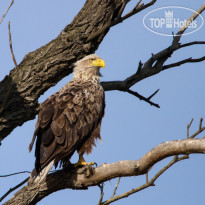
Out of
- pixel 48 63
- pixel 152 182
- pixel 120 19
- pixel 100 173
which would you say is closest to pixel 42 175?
pixel 100 173

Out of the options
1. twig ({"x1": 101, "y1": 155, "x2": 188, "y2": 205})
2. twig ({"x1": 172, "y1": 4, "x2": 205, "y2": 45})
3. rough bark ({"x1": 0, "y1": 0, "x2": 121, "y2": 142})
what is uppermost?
twig ({"x1": 172, "y1": 4, "x2": 205, "y2": 45})

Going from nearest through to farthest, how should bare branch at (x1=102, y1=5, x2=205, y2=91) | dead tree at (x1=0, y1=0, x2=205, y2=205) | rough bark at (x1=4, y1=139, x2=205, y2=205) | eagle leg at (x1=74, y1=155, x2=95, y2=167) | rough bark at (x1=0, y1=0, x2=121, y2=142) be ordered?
rough bark at (x1=4, y1=139, x2=205, y2=205)
dead tree at (x1=0, y1=0, x2=205, y2=205)
rough bark at (x1=0, y1=0, x2=121, y2=142)
eagle leg at (x1=74, y1=155, x2=95, y2=167)
bare branch at (x1=102, y1=5, x2=205, y2=91)

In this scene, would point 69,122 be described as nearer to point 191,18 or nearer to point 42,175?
Result: point 42,175

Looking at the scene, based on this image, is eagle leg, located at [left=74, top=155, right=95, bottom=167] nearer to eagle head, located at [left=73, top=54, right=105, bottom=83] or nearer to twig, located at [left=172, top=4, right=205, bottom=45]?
eagle head, located at [left=73, top=54, right=105, bottom=83]

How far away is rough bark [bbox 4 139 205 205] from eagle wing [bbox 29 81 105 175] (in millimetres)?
235

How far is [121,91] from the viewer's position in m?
6.57

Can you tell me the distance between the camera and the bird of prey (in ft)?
18.0

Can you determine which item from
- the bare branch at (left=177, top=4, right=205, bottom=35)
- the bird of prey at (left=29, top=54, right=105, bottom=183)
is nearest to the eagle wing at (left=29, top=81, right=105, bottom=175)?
the bird of prey at (left=29, top=54, right=105, bottom=183)

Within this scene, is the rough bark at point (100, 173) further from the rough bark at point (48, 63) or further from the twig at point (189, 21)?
the twig at point (189, 21)

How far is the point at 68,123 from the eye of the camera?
228 inches

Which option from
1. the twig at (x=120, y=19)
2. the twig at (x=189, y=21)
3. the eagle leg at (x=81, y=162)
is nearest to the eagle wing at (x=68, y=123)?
the eagle leg at (x=81, y=162)

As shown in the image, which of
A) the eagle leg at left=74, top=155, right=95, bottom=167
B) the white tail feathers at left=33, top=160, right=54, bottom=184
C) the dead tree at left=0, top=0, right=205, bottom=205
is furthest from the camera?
the eagle leg at left=74, top=155, right=95, bottom=167

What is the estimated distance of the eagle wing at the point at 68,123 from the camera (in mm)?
5531

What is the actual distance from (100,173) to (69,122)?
3.11 ft
